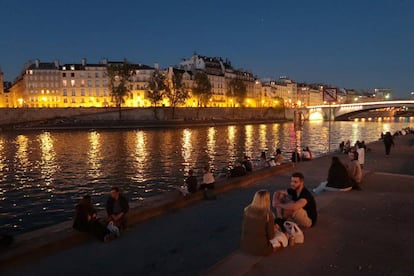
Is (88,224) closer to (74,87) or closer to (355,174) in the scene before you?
(355,174)

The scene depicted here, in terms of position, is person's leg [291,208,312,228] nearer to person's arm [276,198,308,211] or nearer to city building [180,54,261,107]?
person's arm [276,198,308,211]

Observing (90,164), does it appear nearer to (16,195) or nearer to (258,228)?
(16,195)

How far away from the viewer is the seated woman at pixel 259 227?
6.03m

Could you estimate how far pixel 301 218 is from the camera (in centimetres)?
741

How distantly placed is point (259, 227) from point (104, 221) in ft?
15.6

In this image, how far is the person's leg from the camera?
739cm

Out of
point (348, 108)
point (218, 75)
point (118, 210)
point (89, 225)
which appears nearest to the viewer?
point (89, 225)

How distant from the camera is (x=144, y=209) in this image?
1027 cm

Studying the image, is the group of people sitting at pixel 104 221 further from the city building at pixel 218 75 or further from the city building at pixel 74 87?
the city building at pixel 218 75

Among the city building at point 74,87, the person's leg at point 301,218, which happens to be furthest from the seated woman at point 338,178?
the city building at point 74,87

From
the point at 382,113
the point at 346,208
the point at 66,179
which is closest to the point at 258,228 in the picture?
the point at 346,208

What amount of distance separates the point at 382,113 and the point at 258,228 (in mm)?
189484

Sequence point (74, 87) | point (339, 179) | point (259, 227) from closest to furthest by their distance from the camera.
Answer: point (259, 227), point (339, 179), point (74, 87)

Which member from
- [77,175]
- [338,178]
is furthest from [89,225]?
[77,175]
